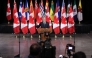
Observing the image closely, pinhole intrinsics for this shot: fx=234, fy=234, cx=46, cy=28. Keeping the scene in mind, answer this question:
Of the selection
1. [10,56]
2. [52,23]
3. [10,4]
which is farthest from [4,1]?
[10,56]

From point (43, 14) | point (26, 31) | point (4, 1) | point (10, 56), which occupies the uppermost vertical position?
point (4, 1)

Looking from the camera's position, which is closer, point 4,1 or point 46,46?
point 46,46

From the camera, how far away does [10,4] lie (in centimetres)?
1791

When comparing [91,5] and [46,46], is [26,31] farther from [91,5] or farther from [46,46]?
[46,46]

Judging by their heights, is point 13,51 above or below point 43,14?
below

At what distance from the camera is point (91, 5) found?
1797 centimetres

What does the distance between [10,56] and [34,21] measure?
18.8 feet

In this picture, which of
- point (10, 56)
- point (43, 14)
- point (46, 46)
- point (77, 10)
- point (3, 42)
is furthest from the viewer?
point (77, 10)

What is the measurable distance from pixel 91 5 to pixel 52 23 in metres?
3.88

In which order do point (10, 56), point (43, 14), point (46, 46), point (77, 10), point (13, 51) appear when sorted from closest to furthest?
point (46, 46), point (10, 56), point (13, 51), point (43, 14), point (77, 10)

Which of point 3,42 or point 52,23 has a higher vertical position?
point 52,23

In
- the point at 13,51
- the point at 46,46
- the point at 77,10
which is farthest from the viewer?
the point at 77,10

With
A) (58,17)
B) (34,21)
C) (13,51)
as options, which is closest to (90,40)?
(58,17)

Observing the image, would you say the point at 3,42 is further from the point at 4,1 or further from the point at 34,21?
the point at 4,1
